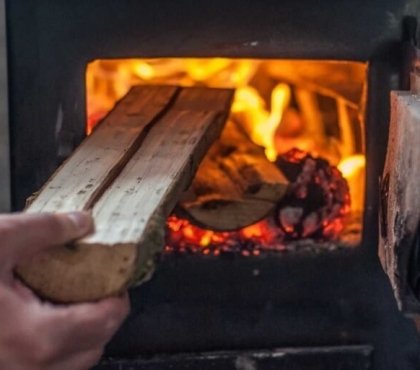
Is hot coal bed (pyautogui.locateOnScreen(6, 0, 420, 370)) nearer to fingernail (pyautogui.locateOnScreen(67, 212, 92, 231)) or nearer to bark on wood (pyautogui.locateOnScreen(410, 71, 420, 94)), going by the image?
bark on wood (pyautogui.locateOnScreen(410, 71, 420, 94))

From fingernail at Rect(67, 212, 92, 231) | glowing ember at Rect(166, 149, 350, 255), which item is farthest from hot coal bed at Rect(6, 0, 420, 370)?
fingernail at Rect(67, 212, 92, 231)

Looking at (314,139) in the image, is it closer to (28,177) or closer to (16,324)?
(28,177)

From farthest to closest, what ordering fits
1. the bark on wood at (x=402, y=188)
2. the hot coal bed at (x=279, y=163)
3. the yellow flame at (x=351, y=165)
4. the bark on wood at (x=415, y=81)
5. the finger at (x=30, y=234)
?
1. the yellow flame at (x=351, y=165)
2. the hot coal bed at (x=279, y=163)
3. the bark on wood at (x=415, y=81)
4. the bark on wood at (x=402, y=188)
5. the finger at (x=30, y=234)

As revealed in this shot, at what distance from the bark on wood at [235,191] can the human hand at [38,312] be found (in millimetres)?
487

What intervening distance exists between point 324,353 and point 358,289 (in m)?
0.10

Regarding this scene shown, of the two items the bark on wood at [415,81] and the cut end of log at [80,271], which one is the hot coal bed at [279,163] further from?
the cut end of log at [80,271]

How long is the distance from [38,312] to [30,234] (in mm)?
69

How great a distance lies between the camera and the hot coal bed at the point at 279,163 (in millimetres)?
1315

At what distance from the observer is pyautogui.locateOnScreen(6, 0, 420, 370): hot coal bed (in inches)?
51.8

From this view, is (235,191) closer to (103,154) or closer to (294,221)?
(294,221)

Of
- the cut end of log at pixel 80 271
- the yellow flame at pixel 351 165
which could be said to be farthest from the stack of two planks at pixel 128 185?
the yellow flame at pixel 351 165

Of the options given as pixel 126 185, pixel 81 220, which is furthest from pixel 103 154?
pixel 81 220

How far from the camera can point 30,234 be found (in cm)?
81

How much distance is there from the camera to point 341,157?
4.75 ft
